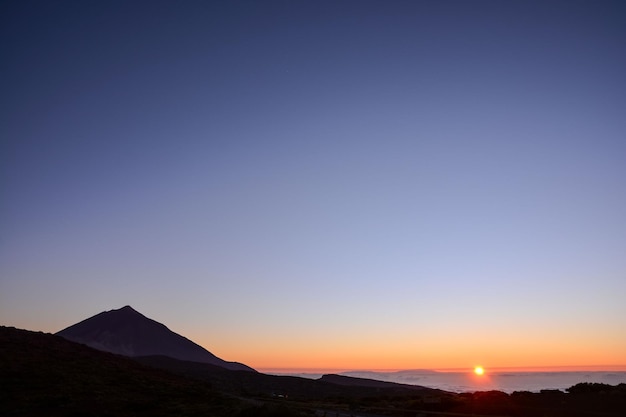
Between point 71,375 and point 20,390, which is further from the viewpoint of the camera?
point 71,375

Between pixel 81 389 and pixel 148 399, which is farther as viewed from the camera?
pixel 81 389

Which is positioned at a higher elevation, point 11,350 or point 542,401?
point 11,350

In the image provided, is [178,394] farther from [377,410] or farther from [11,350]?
[11,350]

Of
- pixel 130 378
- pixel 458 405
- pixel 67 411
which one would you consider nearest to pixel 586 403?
pixel 458 405

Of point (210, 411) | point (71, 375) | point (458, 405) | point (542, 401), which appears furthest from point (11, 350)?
point (542, 401)

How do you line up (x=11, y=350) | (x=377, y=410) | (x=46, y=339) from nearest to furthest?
(x=377, y=410) < (x=11, y=350) < (x=46, y=339)

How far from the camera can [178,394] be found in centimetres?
4259

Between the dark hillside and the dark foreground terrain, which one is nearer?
the dark foreground terrain

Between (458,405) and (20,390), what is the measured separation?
32.6 m

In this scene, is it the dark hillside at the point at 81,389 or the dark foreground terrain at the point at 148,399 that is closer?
the dark foreground terrain at the point at 148,399

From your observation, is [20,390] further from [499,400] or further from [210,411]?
[499,400]

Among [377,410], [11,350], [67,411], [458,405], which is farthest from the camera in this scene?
[11,350]

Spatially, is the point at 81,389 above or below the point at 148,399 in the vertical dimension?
above

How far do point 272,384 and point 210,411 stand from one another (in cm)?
6291
